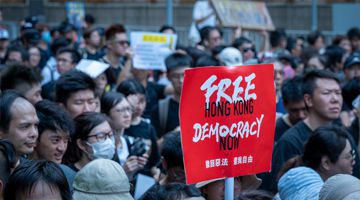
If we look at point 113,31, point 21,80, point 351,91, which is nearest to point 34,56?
point 113,31

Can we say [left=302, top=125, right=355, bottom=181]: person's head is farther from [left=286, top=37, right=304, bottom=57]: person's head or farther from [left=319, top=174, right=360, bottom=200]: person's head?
[left=286, top=37, right=304, bottom=57]: person's head

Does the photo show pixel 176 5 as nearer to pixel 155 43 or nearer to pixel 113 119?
pixel 155 43

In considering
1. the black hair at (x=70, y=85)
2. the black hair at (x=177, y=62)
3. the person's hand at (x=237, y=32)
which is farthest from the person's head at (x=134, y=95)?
the person's hand at (x=237, y=32)

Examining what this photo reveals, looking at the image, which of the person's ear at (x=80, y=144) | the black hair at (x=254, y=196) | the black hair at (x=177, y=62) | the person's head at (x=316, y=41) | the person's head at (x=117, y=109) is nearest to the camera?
the black hair at (x=254, y=196)

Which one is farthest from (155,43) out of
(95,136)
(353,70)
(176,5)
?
(176,5)

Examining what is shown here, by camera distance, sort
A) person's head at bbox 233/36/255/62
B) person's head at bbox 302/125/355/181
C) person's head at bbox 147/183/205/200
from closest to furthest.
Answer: person's head at bbox 147/183/205/200 → person's head at bbox 302/125/355/181 → person's head at bbox 233/36/255/62

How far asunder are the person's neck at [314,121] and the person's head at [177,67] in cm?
219

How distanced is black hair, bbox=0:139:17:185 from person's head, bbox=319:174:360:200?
1.79 metres

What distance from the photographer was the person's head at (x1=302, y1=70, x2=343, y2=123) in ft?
23.5

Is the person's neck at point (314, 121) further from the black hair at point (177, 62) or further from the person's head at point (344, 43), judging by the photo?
the person's head at point (344, 43)

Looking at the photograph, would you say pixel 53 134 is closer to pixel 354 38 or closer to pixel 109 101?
pixel 109 101

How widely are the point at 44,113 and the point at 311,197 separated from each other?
2.20 metres

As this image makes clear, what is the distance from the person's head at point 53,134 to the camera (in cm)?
579

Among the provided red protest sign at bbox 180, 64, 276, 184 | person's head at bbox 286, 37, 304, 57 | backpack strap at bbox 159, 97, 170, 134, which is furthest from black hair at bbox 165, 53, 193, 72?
person's head at bbox 286, 37, 304, 57
